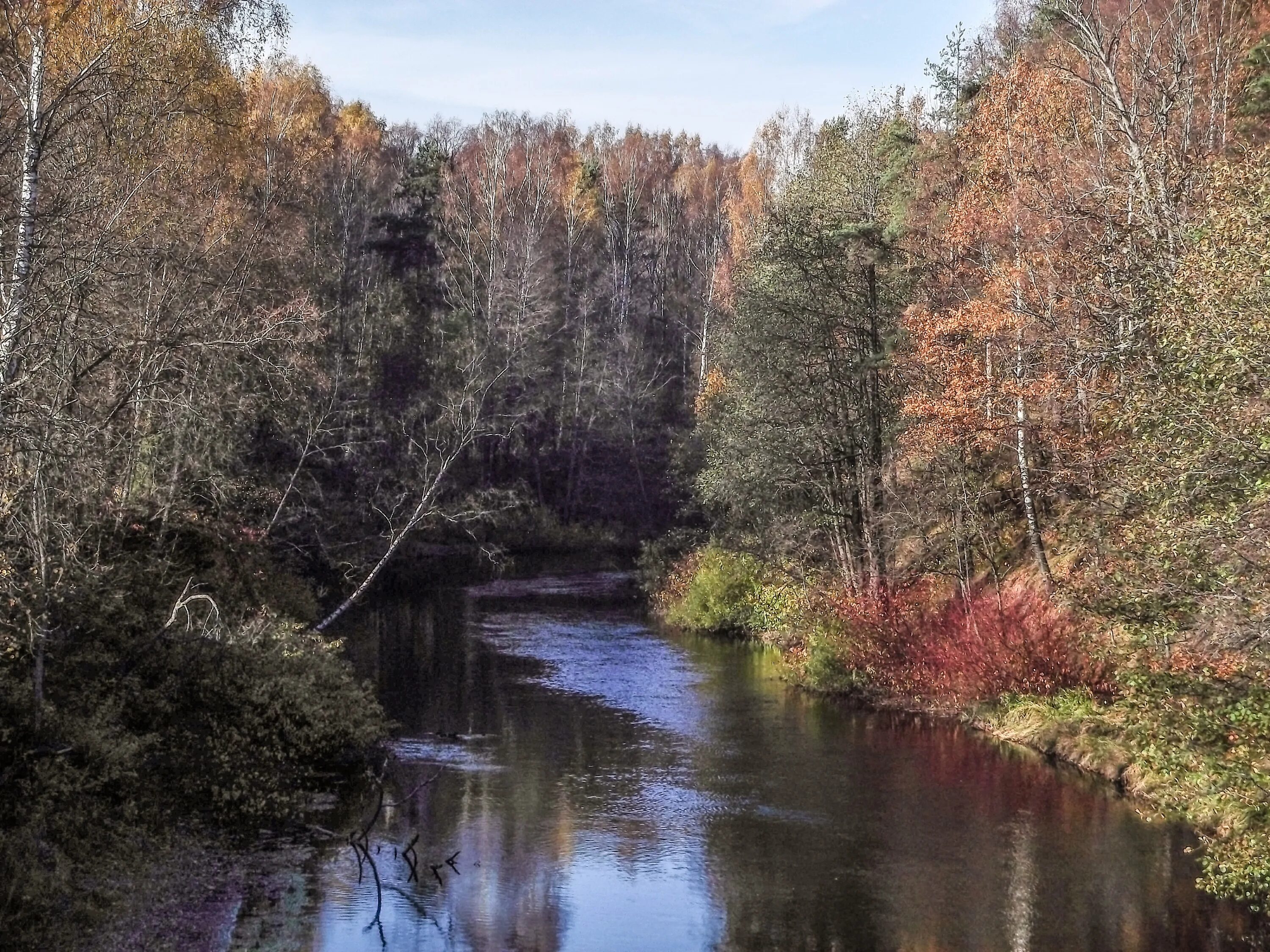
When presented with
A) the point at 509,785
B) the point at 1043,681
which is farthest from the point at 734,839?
the point at 1043,681

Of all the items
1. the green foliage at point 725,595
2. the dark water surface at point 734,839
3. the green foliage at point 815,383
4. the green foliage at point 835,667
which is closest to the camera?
the dark water surface at point 734,839

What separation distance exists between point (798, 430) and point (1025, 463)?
20.1 ft

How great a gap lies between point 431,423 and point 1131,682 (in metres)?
36.5

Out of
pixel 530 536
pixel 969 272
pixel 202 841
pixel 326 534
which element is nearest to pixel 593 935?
pixel 202 841

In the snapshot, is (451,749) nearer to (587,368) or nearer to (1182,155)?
(1182,155)

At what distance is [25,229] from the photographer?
10266mm

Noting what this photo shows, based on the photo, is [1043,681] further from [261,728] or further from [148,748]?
[148,748]

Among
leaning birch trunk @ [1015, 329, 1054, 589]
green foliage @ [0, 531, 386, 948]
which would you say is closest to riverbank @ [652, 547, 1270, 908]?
leaning birch trunk @ [1015, 329, 1054, 589]

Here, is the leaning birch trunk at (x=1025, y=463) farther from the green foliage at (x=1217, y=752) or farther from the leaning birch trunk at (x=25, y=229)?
the leaning birch trunk at (x=25, y=229)

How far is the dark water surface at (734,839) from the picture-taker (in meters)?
12.1

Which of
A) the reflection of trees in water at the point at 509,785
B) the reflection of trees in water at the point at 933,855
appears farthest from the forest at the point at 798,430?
the reflection of trees in water at the point at 509,785

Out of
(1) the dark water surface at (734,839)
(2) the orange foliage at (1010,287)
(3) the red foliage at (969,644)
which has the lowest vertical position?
(1) the dark water surface at (734,839)

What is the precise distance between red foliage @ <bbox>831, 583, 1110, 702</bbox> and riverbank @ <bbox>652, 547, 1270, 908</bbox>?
0.09 feet

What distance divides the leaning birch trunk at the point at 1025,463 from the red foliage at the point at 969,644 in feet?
1.74
